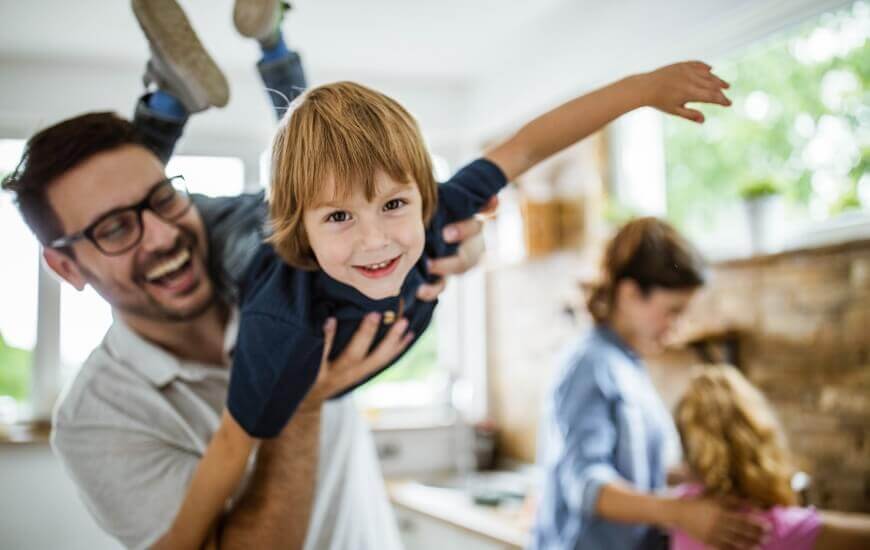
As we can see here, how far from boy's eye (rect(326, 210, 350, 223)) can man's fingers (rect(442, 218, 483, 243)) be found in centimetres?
16

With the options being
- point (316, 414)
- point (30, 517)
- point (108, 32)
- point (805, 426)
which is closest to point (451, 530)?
point (805, 426)

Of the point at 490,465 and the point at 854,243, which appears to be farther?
the point at 490,465

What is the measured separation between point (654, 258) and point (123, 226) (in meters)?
0.90

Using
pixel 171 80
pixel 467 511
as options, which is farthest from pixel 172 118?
pixel 467 511

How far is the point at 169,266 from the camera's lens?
643mm

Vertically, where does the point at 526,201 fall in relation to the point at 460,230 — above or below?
above

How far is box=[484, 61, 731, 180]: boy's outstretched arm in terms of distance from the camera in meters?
0.56

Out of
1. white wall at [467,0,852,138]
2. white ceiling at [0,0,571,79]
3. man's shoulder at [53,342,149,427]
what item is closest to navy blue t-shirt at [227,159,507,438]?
man's shoulder at [53,342,149,427]

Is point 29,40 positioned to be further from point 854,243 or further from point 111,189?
point 854,243

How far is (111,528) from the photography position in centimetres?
62

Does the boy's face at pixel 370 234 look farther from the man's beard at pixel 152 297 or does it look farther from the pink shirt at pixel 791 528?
the pink shirt at pixel 791 528

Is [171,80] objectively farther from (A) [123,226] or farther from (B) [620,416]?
(B) [620,416]

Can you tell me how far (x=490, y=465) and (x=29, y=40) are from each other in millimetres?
2227

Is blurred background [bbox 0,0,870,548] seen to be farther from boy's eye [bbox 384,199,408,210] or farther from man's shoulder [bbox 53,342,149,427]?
boy's eye [bbox 384,199,408,210]
